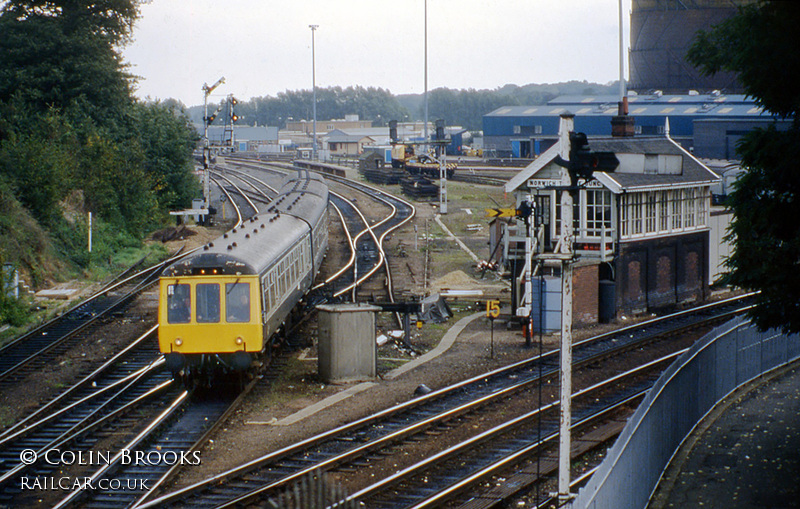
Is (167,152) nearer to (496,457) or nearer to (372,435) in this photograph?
(372,435)

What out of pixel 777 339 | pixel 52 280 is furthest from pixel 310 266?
pixel 777 339

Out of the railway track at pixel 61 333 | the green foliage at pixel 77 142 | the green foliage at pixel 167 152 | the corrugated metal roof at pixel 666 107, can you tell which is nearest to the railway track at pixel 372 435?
the railway track at pixel 61 333

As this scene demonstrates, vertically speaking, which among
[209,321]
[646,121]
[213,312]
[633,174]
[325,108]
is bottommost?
[209,321]

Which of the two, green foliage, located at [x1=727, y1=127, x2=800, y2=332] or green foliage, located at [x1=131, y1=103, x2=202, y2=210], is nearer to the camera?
green foliage, located at [x1=727, y1=127, x2=800, y2=332]

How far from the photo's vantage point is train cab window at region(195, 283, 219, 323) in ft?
55.2

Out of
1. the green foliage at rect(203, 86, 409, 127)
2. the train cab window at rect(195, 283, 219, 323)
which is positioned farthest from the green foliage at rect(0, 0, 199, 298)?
the green foliage at rect(203, 86, 409, 127)

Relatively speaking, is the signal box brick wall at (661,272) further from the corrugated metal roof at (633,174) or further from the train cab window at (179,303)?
the train cab window at (179,303)

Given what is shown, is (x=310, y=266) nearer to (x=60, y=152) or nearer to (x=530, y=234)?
(x=530, y=234)

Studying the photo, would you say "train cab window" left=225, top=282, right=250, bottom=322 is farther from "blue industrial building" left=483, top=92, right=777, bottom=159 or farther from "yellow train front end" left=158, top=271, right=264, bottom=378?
"blue industrial building" left=483, top=92, right=777, bottom=159

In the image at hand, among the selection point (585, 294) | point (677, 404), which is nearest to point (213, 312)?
point (677, 404)

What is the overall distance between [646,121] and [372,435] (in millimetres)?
66633

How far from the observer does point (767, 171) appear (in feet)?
40.4

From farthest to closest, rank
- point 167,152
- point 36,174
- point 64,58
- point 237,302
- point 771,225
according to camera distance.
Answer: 1. point 167,152
2. point 64,58
3. point 36,174
4. point 237,302
5. point 771,225

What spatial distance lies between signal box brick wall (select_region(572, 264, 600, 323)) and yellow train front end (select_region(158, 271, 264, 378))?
11.7m
